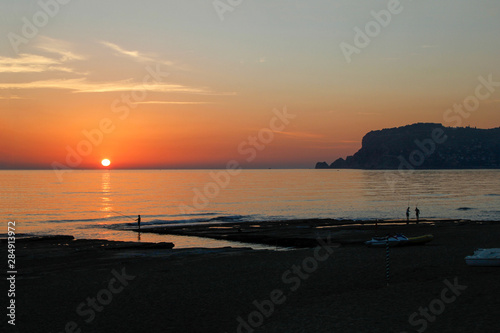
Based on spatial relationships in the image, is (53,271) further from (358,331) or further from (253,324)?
(358,331)

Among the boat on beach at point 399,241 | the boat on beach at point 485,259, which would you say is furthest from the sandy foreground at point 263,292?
the boat on beach at point 399,241

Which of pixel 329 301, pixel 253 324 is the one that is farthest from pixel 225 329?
pixel 329 301

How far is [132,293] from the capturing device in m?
23.8

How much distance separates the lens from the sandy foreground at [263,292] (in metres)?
17.6

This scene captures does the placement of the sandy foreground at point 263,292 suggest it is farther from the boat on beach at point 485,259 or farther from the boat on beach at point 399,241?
the boat on beach at point 399,241

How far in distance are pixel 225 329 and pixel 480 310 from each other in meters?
10.1

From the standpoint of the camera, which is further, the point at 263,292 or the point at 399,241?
the point at 399,241

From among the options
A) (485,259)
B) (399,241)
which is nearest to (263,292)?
(485,259)

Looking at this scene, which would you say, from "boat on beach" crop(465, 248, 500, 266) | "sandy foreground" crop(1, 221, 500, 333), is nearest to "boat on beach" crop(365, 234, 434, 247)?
"sandy foreground" crop(1, 221, 500, 333)

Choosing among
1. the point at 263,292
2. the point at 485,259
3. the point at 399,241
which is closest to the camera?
the point at 263,292

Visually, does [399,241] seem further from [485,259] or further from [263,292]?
[263,292]

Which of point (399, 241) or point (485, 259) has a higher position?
point (485, 259)

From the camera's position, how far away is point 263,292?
23.1m

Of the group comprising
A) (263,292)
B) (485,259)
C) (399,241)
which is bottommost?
(263,292)
